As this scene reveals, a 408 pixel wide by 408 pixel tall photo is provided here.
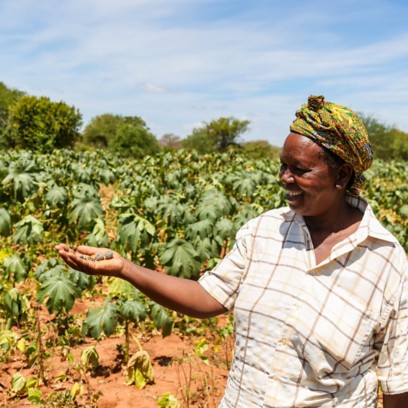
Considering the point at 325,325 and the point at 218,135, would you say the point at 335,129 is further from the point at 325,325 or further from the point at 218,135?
the point at 218,135

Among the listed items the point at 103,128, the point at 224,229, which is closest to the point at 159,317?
the point at 224,229

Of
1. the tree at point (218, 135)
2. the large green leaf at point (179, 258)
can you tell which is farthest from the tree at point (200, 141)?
the large green leaf at point (179, 258)

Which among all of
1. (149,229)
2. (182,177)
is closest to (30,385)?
(149,229)

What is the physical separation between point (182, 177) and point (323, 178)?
8.41 metres

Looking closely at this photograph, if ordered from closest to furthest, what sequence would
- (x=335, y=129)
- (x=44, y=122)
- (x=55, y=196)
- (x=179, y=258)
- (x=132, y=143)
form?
(x=335, y=129), (x=179, y=258), (x=55, y=196), (x=44, y=122), (x=132, y=143)

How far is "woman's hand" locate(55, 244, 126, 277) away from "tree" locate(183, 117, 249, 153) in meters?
40.2

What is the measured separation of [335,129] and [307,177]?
0.16 metres

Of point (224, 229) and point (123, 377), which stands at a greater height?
point (224, 229)

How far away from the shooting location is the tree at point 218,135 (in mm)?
42375

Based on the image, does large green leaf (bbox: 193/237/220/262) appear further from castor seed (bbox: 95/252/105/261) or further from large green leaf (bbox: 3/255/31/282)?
castor seed (bbox: 95/252/105/261)

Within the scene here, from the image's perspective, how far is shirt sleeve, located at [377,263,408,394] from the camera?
146 centimetres

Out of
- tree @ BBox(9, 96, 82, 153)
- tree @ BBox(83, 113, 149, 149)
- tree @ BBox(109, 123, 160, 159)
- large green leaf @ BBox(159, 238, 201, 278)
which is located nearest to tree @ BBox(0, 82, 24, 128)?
tree @ BBox(83, 113, 149, 149)

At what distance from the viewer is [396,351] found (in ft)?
4.82

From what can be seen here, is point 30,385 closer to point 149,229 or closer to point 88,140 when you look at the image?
point 149,229
